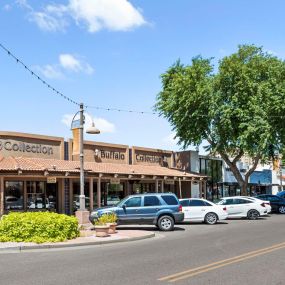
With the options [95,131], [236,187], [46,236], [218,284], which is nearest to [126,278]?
[218,284]

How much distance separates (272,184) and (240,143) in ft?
71.8

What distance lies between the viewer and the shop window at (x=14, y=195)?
1000 inches

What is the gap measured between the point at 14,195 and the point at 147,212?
8.56 metres

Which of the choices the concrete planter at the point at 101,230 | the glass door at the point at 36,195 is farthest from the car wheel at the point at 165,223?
the glass door at the point at 36,195

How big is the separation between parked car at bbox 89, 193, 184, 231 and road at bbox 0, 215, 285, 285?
4.98 m

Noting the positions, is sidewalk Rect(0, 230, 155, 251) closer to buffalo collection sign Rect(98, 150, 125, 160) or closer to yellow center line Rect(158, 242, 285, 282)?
yellow center line Rect(158, 242, 285, 282)

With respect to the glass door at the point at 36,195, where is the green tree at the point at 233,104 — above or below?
above

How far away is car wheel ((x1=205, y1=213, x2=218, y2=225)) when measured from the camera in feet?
81.7

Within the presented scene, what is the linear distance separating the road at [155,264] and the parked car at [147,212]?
16.4 ft

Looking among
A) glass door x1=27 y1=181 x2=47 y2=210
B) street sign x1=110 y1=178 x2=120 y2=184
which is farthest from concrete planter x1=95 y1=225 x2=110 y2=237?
street sign x1=110 y1=178 x2=120 y2=184

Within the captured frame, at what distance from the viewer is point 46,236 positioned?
50.7 ft

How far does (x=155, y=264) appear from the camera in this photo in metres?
10.8

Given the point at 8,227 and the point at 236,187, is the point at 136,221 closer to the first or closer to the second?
the point at 8,227

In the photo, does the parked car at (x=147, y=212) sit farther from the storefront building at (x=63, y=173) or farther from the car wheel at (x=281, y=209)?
the car wheel at (x=281, y=209)
